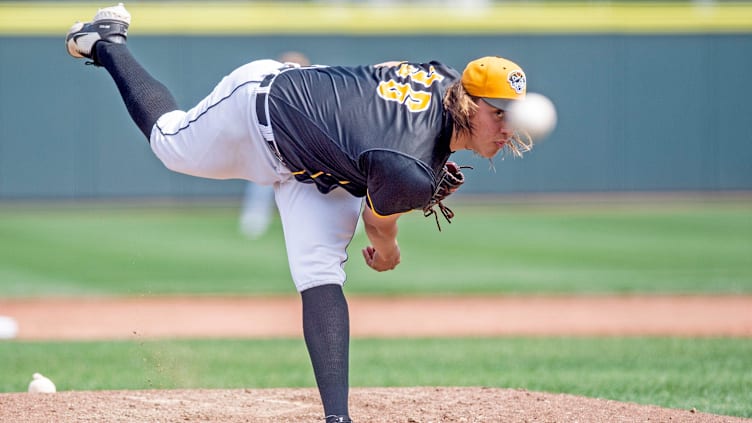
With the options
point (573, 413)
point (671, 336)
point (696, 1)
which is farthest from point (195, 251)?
point (696, 1)

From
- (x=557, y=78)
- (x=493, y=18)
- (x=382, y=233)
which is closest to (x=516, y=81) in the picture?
(x=382, y=233)

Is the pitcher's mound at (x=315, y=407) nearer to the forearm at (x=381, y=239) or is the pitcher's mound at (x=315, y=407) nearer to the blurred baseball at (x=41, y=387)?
the blurred baseball at (x=41, y=387)

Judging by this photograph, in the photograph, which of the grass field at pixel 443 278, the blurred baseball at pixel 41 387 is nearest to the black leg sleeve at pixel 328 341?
the blurred baseball at pixel 41 387

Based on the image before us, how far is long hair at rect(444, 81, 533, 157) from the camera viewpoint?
3.47 meters

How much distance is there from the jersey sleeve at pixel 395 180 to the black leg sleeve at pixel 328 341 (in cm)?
41

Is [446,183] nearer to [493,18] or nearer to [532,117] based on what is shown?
[532,117]

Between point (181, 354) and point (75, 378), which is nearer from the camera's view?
point (75, 378)

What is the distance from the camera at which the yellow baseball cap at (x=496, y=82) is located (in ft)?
11.2

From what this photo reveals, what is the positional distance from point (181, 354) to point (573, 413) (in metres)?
3.33

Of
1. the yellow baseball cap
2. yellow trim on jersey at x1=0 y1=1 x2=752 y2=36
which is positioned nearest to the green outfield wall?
yellow trim on jersey at x1=0 y1=1 x2=752 y2=36

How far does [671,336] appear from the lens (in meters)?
7.69

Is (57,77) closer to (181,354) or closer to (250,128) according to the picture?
(181,354)

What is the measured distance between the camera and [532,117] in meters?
3.39

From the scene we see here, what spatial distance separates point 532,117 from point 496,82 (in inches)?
6.4
